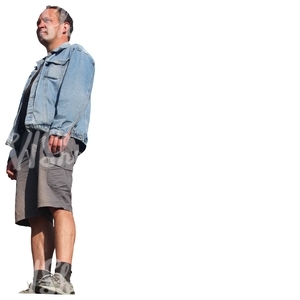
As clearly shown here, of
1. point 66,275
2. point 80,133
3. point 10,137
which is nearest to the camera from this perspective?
point 66,275

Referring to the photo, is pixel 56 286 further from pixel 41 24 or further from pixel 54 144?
pixel 41 24

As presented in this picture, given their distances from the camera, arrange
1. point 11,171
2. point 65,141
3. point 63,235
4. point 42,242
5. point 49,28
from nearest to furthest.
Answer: point 63,235, point 65,141, point 42,242, point 49,28, point 11,171

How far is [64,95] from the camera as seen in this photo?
5016 mm

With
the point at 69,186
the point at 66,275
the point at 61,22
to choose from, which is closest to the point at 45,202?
the point at 69,186

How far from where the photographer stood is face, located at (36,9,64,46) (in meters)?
5.40

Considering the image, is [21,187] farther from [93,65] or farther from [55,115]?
[93,65]

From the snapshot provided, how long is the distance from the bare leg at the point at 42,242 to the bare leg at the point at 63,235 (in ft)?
0.91

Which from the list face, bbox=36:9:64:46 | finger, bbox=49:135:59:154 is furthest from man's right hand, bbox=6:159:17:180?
face, bbox=36:9:64:46

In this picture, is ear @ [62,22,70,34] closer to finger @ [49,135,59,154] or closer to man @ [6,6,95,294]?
man @ [6,6,95,294]

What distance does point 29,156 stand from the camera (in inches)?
203

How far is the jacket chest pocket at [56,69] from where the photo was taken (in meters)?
5.18

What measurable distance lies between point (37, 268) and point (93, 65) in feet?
5.36

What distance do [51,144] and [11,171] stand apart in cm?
79

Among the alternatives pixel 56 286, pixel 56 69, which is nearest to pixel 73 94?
pixel 56 69
